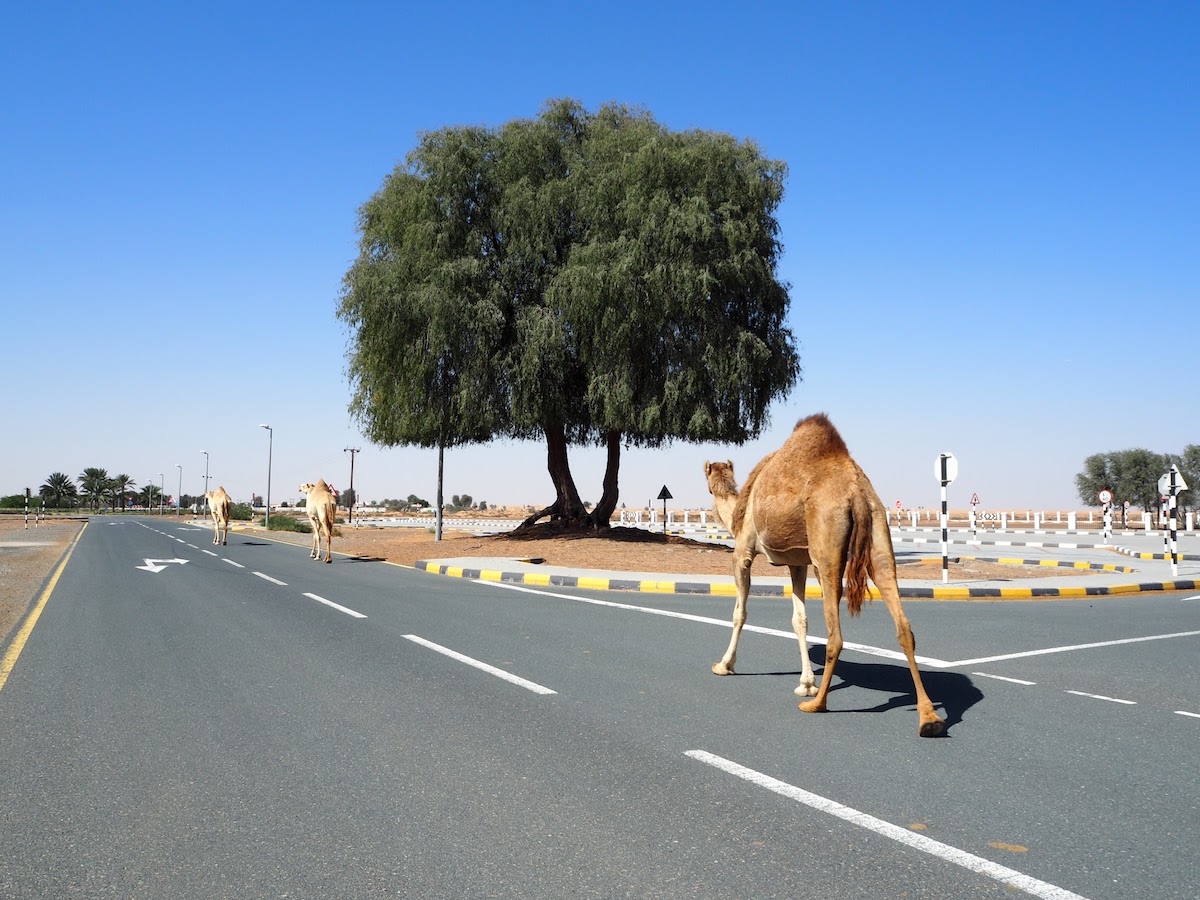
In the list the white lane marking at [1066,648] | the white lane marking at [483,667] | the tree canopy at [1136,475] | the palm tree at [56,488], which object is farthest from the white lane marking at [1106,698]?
the palm tree at [56,488]

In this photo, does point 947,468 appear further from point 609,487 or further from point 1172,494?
point 609,487

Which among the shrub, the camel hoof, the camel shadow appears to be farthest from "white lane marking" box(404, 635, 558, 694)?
the shrub

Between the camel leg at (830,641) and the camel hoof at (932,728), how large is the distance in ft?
2.22

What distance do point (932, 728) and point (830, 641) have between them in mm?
824

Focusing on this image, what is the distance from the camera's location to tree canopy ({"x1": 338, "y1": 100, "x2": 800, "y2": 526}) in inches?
974

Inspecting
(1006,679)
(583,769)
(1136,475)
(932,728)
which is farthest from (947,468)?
(1136,475)

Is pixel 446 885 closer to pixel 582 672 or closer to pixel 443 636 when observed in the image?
pixel 582 672

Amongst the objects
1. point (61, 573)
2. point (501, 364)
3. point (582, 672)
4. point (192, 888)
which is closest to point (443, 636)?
point (582, 672)

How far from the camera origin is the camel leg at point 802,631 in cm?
681

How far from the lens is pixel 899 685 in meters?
7.39

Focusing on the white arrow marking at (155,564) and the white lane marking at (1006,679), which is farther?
the white arrow marking at (155,564)

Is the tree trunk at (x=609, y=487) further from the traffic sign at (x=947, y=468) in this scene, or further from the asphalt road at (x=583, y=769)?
the asphalt road at (x=583, y=769)

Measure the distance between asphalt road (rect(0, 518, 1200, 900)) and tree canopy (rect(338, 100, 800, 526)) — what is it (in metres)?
15.7

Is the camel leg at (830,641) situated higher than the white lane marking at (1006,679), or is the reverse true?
the camel leg at (830,641)
